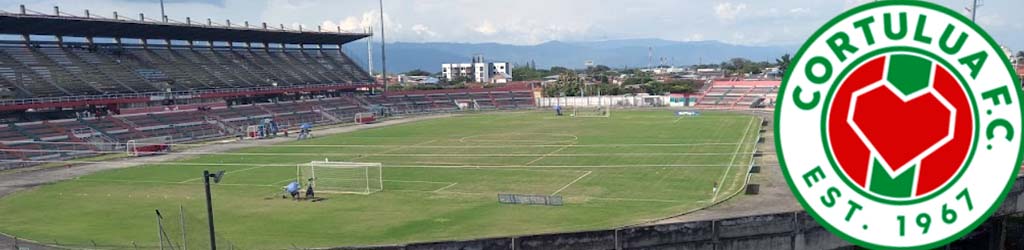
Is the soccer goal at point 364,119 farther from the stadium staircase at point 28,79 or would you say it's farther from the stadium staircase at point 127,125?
the stadium staircase at point 28,79

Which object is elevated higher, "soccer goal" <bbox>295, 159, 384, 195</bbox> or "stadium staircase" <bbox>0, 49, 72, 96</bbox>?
"stadium staircase" <bbox>0, 49, 72, 96</bbox>

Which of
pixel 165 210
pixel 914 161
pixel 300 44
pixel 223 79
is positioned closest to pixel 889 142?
pixel 914 161

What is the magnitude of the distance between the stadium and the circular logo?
4004 mm

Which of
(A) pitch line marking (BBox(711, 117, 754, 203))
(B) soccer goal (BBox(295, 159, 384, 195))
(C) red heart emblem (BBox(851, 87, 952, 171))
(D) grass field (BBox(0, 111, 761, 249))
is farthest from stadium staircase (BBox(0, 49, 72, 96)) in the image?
(C) red heart emblem (BBox(851, 87, 952, 171))

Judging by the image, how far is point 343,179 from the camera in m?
35.0

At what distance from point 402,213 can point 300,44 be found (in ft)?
255

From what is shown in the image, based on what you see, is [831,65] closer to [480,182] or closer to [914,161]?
[914,161]

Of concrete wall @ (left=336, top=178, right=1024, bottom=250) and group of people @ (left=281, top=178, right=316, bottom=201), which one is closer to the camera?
concrete wall @ (left=336, top=178, right=1024, bottom=250)

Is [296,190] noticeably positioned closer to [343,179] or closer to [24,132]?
[343,179]

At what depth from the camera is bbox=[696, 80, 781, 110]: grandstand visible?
9831 cm

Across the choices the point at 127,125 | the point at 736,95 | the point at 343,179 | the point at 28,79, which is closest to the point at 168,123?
the point at 127,125

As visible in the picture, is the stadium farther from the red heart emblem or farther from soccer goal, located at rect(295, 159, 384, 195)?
the red heart emblem

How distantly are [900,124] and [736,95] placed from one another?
349ft

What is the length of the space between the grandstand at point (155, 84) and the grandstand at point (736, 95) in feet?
125
